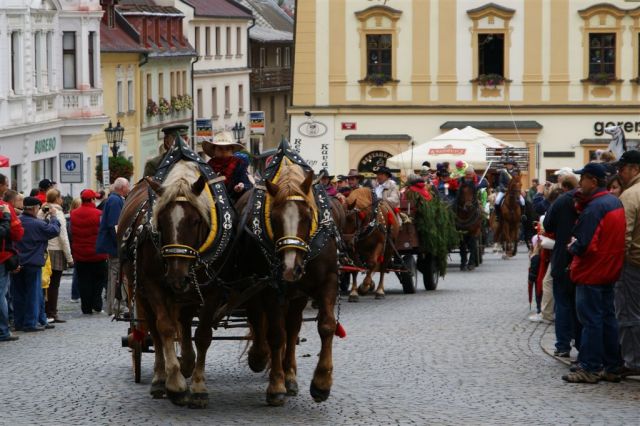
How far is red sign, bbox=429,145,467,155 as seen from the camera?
129ft

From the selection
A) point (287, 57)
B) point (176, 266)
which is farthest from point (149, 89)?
point (176, 266)

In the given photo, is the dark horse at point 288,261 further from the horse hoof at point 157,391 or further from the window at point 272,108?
the window at point 272,108

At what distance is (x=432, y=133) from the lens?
6069 cm

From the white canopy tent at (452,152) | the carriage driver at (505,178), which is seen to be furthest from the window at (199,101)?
the white canopy tent at (452,152)

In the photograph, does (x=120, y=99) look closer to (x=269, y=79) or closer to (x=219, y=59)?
(x=219, y=59)

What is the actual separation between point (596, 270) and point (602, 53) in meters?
46.9

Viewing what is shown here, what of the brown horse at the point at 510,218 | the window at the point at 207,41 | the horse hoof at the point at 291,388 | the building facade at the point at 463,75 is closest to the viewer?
the horse hoof at the point at 291,388

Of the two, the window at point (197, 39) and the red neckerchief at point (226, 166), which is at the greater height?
the window at point (197, 39)

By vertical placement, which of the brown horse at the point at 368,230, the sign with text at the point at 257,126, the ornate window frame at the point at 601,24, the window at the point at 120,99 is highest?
the ornate window frame at the point at 601,24

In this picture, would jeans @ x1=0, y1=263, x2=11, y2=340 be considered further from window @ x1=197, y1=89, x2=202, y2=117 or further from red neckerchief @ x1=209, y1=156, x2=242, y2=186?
window @ x1=197, y1=89, x2=202, y2=117

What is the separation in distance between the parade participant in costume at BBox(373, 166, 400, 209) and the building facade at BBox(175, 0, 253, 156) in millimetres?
59071

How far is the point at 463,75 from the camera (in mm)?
60156

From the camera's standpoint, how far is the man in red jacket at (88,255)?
22.4 m

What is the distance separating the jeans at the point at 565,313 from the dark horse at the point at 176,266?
3918 millimetres
